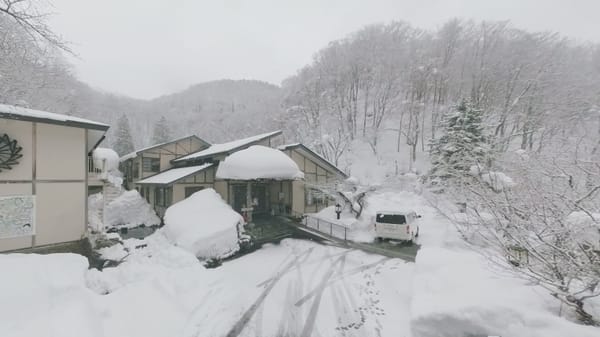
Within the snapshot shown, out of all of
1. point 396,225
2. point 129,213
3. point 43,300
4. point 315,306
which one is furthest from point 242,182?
point 43,300

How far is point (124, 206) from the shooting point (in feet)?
50.4

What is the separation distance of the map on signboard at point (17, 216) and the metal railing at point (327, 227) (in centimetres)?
1098

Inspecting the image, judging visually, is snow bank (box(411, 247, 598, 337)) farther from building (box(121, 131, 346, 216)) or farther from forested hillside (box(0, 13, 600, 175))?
forested hillside (box(0, 13, 600, 175))

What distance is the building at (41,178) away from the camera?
20.8ft

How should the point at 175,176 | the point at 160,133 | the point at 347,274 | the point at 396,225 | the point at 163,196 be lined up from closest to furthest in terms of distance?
1. the point at 347,274
2. the point at 396,225
3. the point at 175,176
4. the point at 163,196
5. the point at 160,133

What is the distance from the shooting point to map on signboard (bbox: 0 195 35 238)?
6.30 metres

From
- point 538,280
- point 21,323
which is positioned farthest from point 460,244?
point 21,323

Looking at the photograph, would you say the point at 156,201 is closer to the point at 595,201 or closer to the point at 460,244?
the point at 460,244

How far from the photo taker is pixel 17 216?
647cm

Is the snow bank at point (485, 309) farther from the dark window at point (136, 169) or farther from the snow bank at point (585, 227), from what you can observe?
the dark window at point (136, 169)

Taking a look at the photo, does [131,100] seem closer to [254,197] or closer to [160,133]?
[160,133]

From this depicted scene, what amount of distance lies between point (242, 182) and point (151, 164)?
382 inches

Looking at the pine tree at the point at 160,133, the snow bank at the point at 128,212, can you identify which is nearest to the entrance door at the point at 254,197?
the snow bank at the point at 128,212

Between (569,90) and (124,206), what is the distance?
34.7 m
